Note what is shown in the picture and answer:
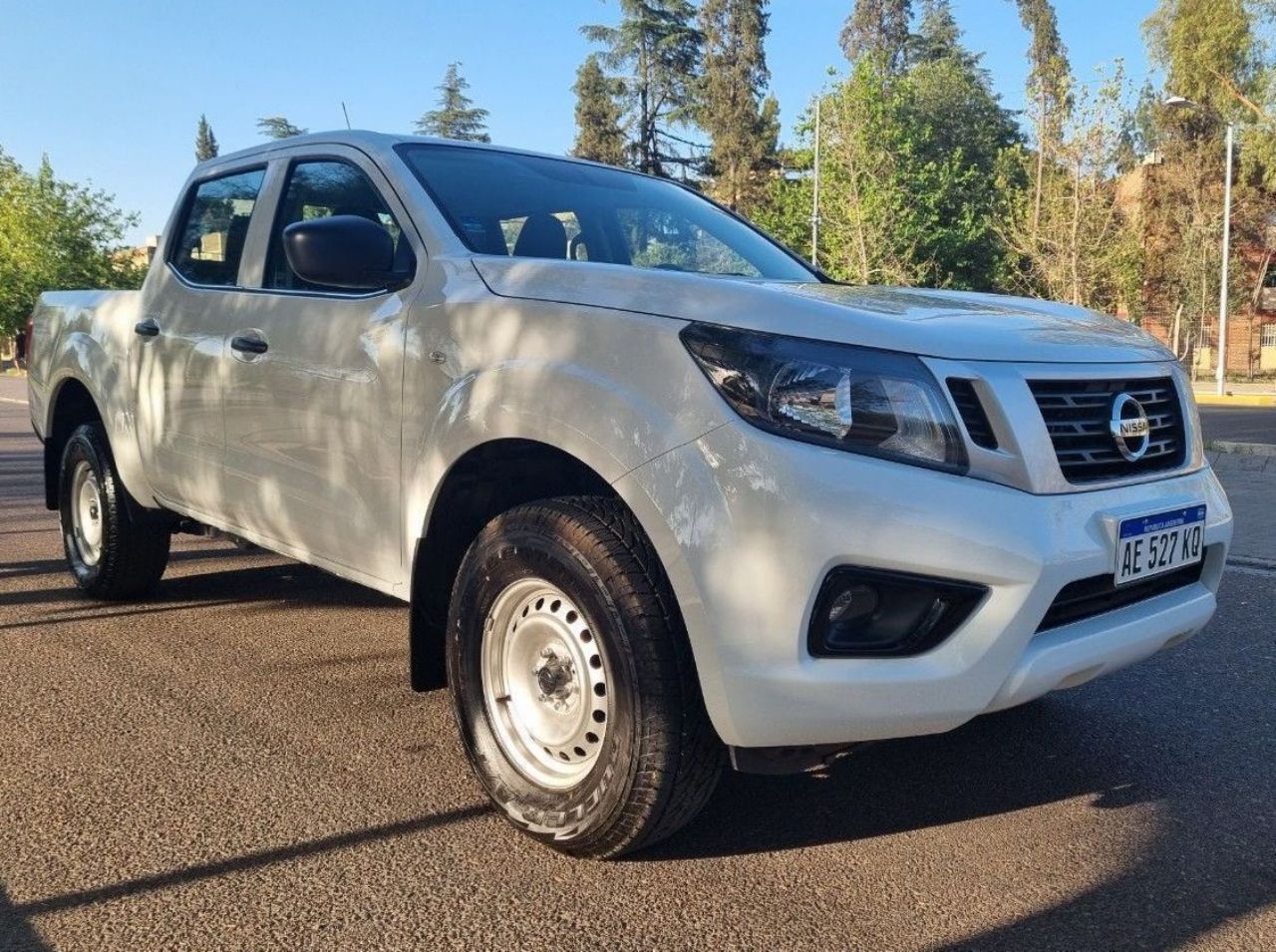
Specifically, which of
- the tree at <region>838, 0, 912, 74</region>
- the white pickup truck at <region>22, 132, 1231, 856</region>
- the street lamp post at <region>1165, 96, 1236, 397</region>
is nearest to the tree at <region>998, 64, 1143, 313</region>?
the street lamp post at <region>1165, 96, 1236, 397</region>

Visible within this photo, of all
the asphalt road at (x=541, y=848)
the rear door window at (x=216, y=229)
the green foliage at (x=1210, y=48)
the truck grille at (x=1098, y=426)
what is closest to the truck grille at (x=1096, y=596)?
the truck grille at (x=1098, y=426)

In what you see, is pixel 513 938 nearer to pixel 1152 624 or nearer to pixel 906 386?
pixel 906 386

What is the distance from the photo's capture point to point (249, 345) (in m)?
3.73

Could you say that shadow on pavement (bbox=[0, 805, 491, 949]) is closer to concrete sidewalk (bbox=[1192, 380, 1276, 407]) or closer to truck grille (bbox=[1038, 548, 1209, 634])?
truck grille (bbox=[1038, 548, 1209, 634])

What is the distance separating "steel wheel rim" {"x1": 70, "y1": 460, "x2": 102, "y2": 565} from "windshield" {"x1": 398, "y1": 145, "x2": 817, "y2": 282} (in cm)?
260

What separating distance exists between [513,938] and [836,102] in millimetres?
31318

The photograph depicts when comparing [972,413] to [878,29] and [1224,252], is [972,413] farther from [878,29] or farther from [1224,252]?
[878,29]

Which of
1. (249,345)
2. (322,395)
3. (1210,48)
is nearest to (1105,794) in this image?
(322,395)

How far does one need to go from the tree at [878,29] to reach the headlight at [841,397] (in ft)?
223

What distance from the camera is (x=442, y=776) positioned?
3.15 meters

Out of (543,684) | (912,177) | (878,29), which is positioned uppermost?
(878,29)

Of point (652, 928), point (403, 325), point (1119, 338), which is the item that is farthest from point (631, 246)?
point (652, 928)

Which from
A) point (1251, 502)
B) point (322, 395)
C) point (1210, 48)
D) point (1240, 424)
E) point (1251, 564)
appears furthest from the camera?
point (1210, 48)

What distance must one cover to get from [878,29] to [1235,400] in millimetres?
47833
